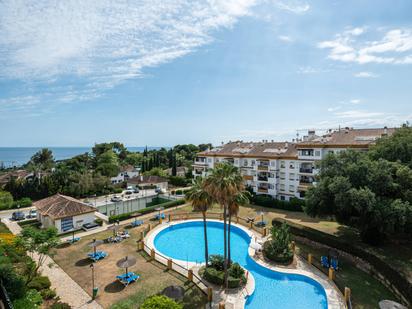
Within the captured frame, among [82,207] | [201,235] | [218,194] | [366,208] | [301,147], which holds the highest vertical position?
[301,147]

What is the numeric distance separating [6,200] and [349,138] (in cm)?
6109

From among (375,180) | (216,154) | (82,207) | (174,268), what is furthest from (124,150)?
(375,180)

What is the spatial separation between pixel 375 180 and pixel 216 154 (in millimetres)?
35767

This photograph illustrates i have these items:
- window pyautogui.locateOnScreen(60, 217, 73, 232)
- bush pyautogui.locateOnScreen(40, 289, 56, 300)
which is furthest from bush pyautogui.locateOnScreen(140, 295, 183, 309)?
window pyautogui.locateOnScreen(60, 217, 73, 232)

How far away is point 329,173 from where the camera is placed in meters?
26.5

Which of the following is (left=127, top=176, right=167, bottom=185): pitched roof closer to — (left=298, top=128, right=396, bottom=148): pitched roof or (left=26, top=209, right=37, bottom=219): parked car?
(left=26, top=209, right=37, bottom=219): parked car

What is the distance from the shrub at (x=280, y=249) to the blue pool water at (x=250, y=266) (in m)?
1.72

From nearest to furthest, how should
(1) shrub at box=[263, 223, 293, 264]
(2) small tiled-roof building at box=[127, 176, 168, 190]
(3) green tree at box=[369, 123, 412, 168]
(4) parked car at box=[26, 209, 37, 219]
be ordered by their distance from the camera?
(1) shrub at box=[263, 223, 293, 264]
(3) green tree at box=[369, 123, 412, 168]
(4) parked car at box=[26, 209, 37, 219]
(2) small tiled-roof building at box=[127, 176, 168, 190]

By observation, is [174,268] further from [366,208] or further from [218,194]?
[366,208]

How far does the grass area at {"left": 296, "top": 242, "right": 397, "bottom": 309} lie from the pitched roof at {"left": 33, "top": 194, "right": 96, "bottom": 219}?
29656 mm

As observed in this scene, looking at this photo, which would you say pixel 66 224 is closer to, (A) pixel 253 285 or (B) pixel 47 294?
(B) pixel 47 294

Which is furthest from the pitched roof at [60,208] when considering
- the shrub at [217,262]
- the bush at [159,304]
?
the bush at [159,304]

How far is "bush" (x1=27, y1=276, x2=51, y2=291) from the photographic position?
17.1m

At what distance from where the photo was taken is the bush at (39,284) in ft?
56.2
